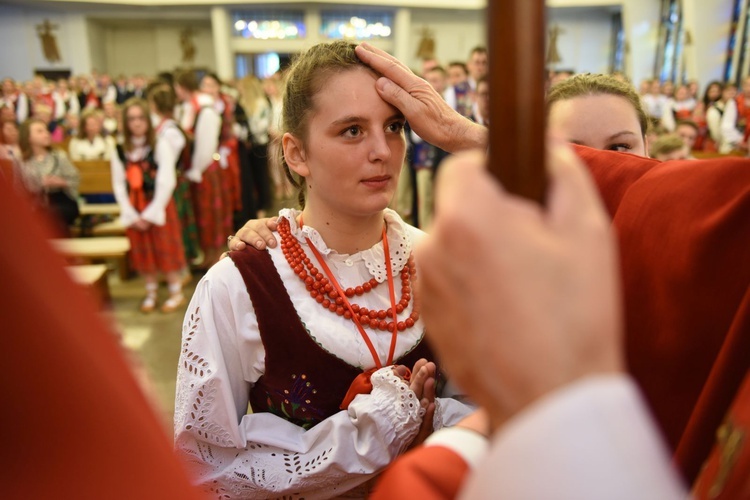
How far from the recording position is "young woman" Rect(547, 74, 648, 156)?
5.27 feet

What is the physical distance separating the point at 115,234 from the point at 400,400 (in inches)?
204

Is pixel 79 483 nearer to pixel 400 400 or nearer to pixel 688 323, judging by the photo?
pixel 688 323

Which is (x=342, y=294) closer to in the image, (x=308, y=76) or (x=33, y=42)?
(x=308, y=76)

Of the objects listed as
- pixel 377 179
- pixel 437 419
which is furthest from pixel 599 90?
pixel 437 419

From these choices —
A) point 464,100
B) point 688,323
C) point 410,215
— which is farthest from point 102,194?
point 688,323

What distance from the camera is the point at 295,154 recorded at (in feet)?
4.74

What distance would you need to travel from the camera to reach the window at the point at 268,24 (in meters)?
16.6

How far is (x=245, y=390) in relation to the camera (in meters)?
1.35

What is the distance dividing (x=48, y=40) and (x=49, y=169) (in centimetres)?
1546

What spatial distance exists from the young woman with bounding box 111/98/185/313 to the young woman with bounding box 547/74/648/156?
3556 mm

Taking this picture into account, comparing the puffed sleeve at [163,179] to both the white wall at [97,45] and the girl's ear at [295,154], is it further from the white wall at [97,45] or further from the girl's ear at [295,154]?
the white wall at [97,45]

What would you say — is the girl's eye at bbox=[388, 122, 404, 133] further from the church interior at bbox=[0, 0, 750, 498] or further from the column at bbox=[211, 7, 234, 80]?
the column at bbox=[211, 7, 234, 80]

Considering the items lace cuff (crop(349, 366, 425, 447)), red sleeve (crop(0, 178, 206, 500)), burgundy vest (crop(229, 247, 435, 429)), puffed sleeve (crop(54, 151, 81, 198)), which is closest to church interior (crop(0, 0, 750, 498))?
red sleeve (crop(0, 178, 206, 500))

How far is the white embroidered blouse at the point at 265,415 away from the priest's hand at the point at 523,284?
81cm
